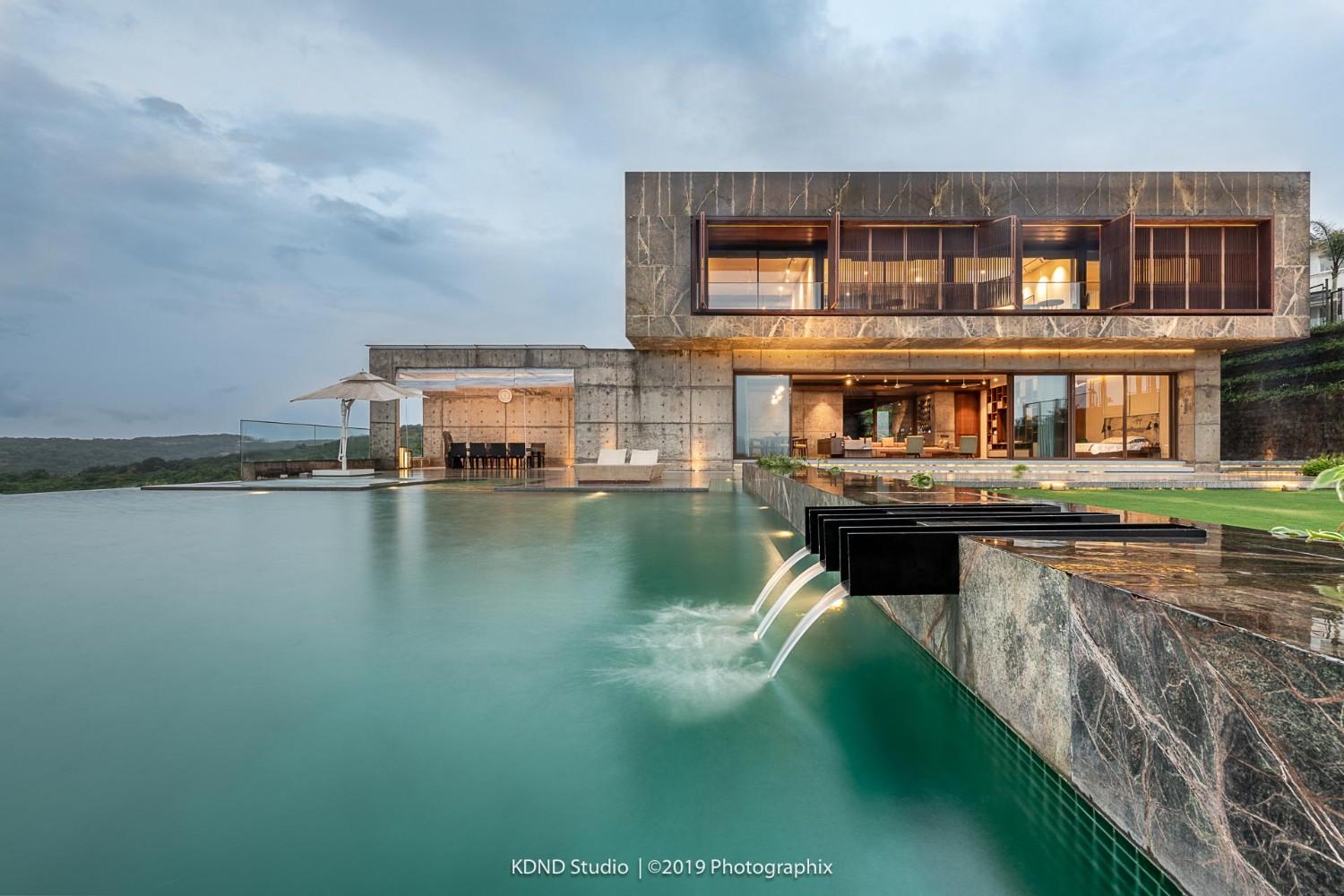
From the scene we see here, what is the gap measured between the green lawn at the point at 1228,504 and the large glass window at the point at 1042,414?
520 centimetres

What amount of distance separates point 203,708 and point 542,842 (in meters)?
1.96

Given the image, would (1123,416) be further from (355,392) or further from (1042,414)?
(355,392)

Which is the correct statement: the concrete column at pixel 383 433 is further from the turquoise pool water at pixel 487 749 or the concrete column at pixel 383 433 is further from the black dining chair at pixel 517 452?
the turquoise pool water at pixel 487 749

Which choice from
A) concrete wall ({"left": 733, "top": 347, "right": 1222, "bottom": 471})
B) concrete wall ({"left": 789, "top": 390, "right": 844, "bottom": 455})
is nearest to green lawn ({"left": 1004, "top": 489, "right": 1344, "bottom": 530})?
concrete wall ({"left": 733, "top": 347, "right": 1222, "bottom": 471})

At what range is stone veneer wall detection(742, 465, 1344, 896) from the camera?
3.39ft

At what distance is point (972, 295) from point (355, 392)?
1678 cm

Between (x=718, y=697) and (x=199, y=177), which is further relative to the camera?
(x=199, y=177)

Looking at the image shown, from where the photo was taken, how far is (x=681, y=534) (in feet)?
23.3

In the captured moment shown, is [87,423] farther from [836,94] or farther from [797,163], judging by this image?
[797,163]

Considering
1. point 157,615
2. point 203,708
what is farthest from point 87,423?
point 203,708

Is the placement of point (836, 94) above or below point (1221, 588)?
above

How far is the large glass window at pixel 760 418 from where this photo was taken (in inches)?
696

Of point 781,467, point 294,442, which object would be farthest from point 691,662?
point 294,442

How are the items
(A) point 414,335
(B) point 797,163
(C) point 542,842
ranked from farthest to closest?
(A) point 414,335, (B) point 797,163, (C) point 542,842
